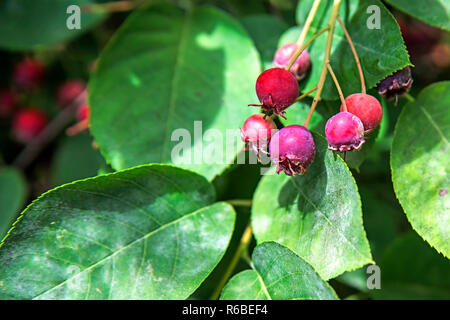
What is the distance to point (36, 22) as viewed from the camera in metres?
1.39

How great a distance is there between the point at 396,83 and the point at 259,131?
0.84 ft

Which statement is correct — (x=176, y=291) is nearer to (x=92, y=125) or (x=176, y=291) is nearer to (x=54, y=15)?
(x=92, y=125)

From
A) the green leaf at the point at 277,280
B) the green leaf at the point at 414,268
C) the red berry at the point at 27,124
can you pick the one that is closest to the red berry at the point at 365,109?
the green leaf at the point at 277,280

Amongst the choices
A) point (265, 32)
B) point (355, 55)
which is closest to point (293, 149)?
point (355, 55)

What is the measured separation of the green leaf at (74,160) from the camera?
62.3 inches

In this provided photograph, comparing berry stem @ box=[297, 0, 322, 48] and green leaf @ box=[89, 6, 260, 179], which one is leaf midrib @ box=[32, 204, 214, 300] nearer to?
green leaf @ box=[89, 6, 260, 179]

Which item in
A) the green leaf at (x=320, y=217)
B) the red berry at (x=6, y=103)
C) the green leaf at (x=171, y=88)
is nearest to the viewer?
the green leaf at (x=320, y=217)

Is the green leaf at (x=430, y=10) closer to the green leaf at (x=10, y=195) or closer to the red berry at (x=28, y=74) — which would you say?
the green leaf at (x=10, y=195)

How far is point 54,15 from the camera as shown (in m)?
1.40

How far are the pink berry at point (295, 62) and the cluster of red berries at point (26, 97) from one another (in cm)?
102

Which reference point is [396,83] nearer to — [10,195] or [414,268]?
[414,268]

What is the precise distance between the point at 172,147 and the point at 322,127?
1.00ft

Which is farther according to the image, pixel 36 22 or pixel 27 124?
pixel 27 124

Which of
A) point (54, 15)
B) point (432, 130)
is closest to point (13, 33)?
point (54, 15)
